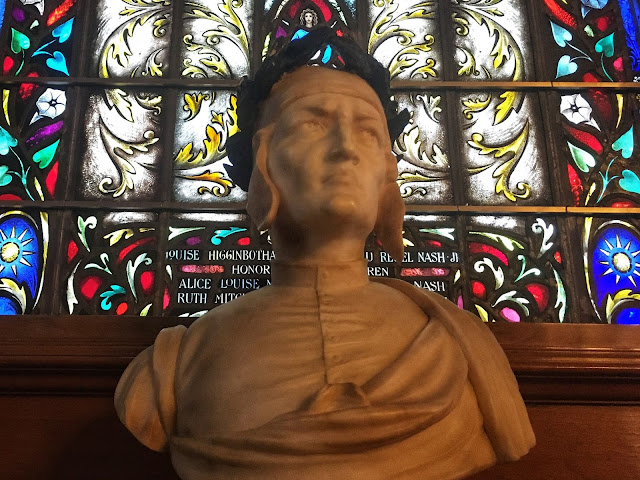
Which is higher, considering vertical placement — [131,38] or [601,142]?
[131,38]

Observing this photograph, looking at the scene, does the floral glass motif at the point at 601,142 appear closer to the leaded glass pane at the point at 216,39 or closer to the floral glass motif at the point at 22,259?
the leaded glass pane at the point at 216,39

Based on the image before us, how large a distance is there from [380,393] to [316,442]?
0.38 feet

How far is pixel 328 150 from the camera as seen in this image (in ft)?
3.80

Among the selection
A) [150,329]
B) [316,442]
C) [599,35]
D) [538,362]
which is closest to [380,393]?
[316,442]

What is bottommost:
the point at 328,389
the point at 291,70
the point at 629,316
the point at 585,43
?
the point at 328,389

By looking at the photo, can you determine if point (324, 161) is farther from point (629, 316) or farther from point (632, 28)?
point (632, 28)

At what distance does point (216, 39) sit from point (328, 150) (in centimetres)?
142

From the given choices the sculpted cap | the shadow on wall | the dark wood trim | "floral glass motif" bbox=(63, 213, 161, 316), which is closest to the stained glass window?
"floral glass motif" bbox=(63, 213, 161, 316)

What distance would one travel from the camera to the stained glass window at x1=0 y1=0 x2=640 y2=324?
6.75ft

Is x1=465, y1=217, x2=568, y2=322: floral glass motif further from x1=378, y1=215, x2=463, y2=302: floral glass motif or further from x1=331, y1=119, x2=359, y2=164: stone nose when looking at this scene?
x1=331, y1=119, x2=359, y2=164: stone nose

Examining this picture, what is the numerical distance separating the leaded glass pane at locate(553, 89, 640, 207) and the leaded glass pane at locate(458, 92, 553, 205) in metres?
0.08

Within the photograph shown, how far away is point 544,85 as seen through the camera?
93.7 inches

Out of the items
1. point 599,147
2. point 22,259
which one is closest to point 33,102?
point 22,259

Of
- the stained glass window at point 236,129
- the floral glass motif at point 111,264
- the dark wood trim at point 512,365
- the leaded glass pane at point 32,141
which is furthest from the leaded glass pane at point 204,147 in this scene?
the dark wood trim at point 512,365
